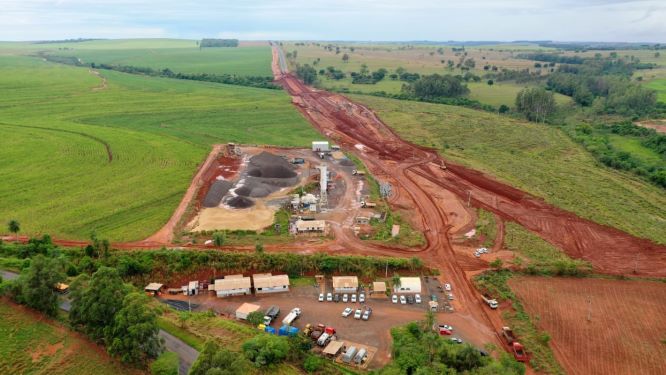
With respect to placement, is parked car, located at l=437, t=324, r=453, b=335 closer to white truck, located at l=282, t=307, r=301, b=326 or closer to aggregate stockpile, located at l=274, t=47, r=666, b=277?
white truck, located at l=282, t=307, r=301, b=326

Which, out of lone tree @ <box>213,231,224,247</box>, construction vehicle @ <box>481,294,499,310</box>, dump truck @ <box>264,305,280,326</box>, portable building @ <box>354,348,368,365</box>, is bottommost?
construction vehicle @ <box>481,294,499,310</box>

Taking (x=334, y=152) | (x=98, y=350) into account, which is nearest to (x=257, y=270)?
Answer: (x=98, y=350)

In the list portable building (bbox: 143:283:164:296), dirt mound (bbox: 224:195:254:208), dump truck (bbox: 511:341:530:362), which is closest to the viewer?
dump truck (bbox: 511:341:530:362)

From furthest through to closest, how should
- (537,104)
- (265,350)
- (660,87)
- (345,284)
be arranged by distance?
(660,87) < (537,104) < (345,284) < (265,350)

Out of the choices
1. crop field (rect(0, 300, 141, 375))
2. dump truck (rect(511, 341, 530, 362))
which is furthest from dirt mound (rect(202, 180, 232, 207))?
dump truck (rect(511, 341, 530, 362))

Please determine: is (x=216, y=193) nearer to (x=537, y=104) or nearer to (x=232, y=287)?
(x=232, y=287)

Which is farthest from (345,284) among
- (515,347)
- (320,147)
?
(320,147)

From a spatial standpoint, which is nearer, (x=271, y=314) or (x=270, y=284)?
(x=271, y=314)
